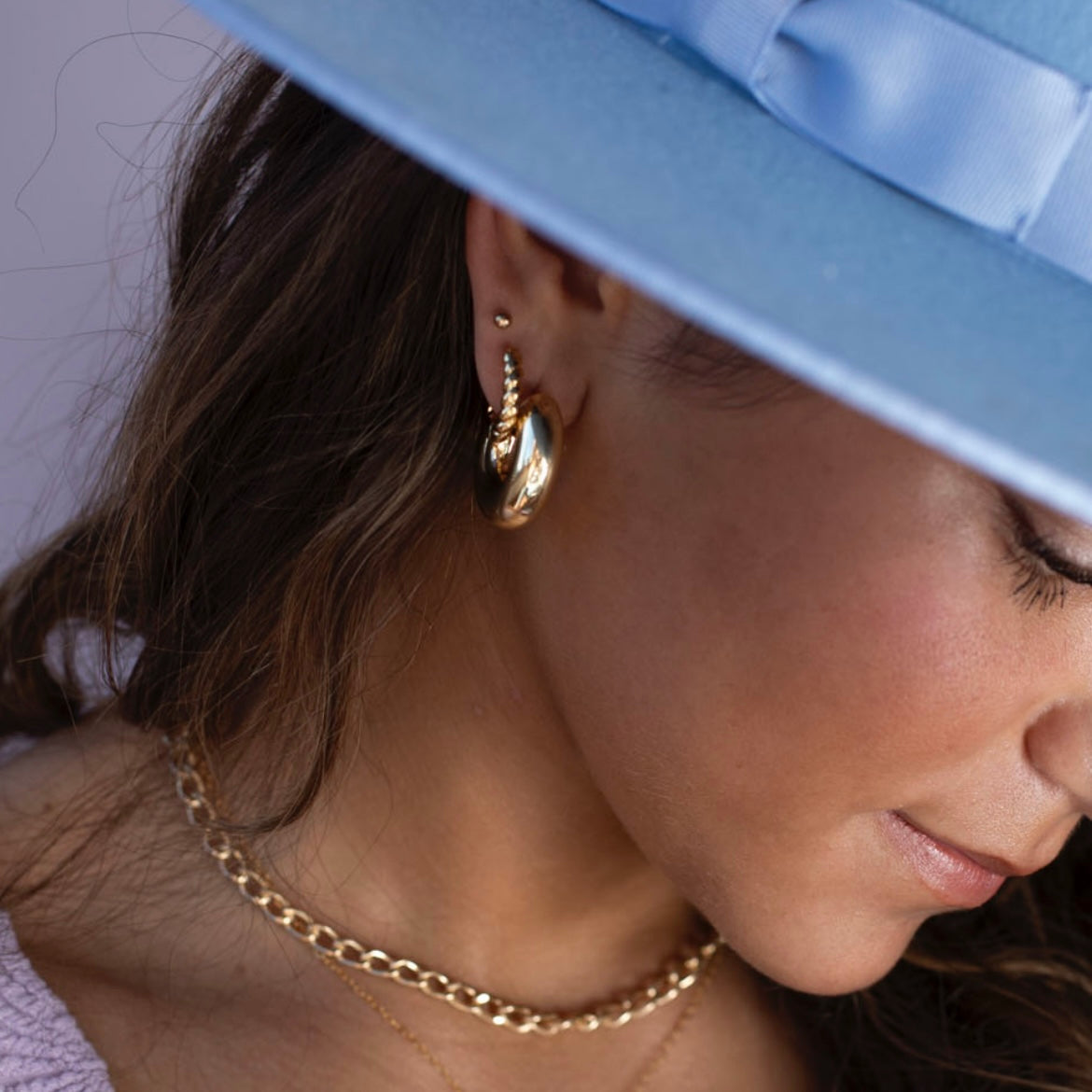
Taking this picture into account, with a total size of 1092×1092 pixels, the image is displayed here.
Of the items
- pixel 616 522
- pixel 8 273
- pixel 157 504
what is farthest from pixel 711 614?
pixel 8 273

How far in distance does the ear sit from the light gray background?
0.75 meters

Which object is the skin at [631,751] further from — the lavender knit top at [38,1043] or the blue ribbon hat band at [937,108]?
the blue ribbon hat band at [937,108]

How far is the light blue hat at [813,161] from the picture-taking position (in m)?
0.50

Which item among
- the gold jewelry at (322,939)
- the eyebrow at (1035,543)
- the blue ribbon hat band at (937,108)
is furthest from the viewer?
the gold jewelry at (322,939)

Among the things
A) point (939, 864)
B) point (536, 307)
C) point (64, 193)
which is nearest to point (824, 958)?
point (939, 864)

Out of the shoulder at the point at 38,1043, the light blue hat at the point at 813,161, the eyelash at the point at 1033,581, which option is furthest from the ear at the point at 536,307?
the shoulder at the point at 38,1043

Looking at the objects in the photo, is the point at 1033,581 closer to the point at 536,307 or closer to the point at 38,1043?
the point at 536,307

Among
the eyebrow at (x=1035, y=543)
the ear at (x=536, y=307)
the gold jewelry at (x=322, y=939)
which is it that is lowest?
the gold jewelry at (x=322, y=939)

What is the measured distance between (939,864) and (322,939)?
18.2 inches

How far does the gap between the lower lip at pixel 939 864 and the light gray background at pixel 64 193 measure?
95 cm

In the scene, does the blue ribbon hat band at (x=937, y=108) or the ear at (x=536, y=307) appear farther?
the ear at (x=536, y=307)

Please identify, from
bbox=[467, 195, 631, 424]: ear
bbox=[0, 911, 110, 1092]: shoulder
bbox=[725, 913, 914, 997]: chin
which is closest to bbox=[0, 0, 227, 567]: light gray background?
bbox=[0, 911, 110, 1092]: shoulder

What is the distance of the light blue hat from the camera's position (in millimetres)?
502

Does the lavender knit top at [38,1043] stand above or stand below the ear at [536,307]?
below
